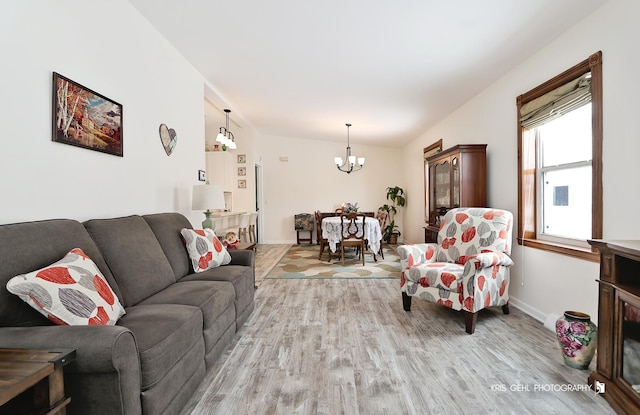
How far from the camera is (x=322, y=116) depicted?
5555mm

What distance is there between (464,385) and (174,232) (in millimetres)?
Answer: 2446

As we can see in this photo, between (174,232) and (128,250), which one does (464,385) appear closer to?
(128,250)

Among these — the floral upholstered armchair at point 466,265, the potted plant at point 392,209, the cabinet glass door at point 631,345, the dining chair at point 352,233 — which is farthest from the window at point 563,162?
the potted plant at point 392,209

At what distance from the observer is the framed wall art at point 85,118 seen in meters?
1.87

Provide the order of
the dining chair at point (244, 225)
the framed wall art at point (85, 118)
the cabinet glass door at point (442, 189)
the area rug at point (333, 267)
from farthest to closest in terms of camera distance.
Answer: the dining chair at point (244, 225)
the area rug at point (333, 267)
the cabinet glass door at point (442, 189)
the framed wall art at point (85, 118)

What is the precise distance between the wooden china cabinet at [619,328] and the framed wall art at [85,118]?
10.2 feet

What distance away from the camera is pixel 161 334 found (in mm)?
1476

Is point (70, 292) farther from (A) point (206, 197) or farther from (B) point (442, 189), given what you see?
(B) point (442, 189)

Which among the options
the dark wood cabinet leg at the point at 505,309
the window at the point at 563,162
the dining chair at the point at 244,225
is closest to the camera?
the window at the point at 563,162

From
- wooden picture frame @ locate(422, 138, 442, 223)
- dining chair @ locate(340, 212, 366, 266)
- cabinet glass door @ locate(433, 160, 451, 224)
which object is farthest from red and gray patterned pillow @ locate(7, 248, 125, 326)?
wooden picture frame @ locate(422, 138, 442, 223)

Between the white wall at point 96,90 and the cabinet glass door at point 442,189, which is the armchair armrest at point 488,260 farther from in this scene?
the white wall at point 96,90

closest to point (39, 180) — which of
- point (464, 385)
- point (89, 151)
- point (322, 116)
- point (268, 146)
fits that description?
point (89, 151)

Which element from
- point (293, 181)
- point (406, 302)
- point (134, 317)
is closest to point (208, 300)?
point (134, 317)

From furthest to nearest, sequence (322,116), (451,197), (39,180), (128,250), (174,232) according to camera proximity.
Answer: (322,116) → (451,197) → (174,232) → (128,250) → (39,180)
